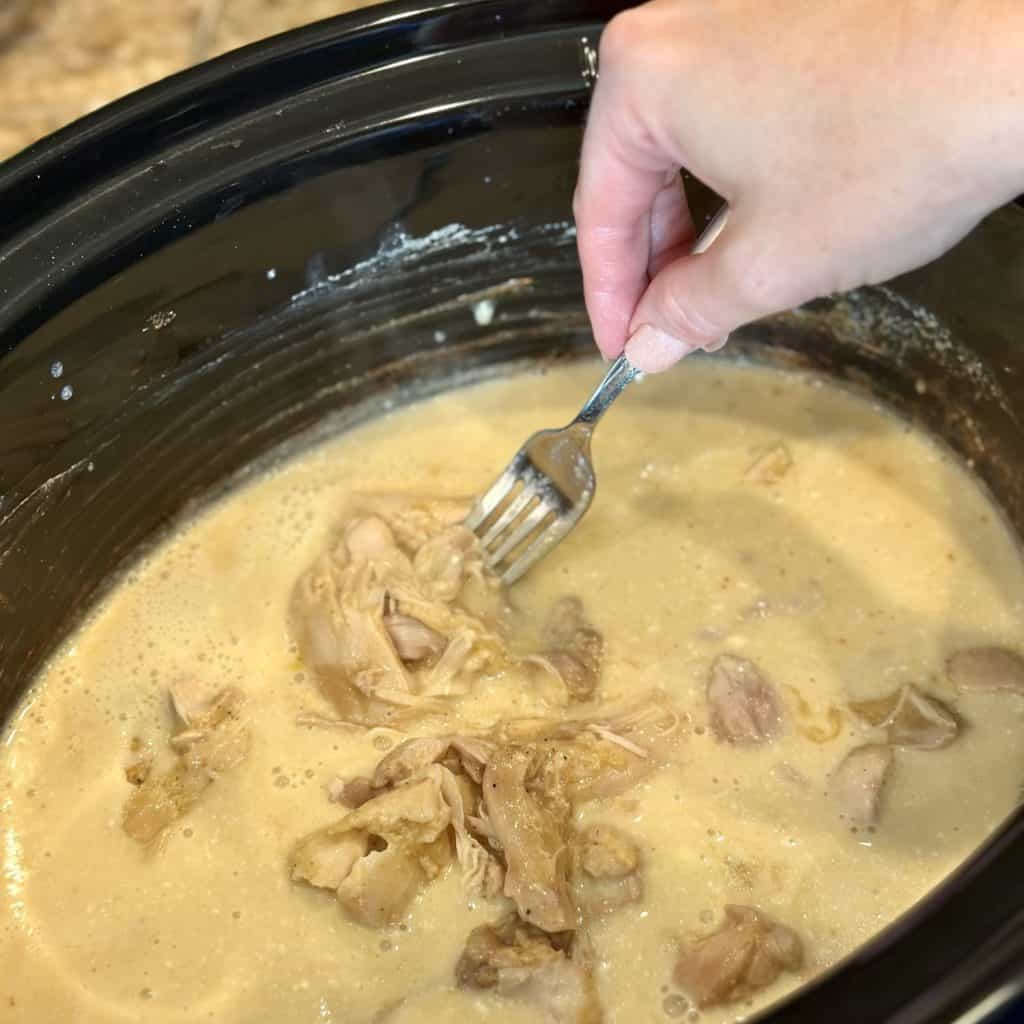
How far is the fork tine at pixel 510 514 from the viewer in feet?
4.44

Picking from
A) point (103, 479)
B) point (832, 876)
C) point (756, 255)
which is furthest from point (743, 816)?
point (103, 479)

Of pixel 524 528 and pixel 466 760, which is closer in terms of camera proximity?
pixel 466 760

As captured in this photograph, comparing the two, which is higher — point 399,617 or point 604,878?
point 399,617

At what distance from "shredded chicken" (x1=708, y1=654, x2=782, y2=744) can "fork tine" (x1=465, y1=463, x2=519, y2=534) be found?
0.30 m

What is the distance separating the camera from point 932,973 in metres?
0.76

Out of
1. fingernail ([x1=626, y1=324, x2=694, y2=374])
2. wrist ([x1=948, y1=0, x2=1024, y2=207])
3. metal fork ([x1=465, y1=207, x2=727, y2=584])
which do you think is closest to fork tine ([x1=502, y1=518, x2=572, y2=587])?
metal fork ([x1=465, y1=207, x2=727, y2=584])

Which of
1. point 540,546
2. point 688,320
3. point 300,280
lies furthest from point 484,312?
point 688,320

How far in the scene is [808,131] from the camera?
2.81ft

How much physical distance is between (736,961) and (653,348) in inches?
21.8

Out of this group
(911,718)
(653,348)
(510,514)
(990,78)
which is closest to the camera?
(990,78)

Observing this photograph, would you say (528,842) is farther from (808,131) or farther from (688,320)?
(808,131)

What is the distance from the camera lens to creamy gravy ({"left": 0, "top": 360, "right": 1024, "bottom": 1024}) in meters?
1.14

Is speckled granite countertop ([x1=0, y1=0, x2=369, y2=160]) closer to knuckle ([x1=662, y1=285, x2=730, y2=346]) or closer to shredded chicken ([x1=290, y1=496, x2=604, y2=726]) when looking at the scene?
shredded chicken ([x1=290, y1=496, x2=604, y2=726])

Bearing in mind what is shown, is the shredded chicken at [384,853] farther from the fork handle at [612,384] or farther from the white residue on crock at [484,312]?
the white residue on crock at [484,312]
